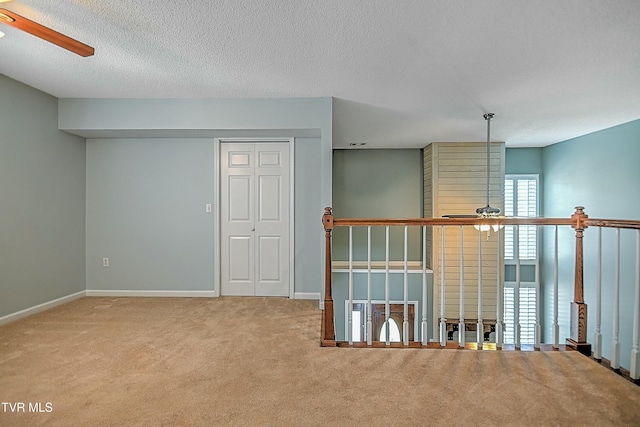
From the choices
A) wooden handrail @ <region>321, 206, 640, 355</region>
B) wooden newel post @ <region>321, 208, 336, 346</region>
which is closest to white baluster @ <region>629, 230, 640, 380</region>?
wooden handrail @ <region>321, 206, 640, 355</region>

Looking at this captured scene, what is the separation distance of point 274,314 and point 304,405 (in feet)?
6.34

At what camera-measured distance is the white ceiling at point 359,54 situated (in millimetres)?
2270

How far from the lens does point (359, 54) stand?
289 centimetres

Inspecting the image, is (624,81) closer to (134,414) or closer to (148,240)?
(134,414)

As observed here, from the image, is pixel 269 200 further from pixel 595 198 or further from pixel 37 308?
pixel 595 198

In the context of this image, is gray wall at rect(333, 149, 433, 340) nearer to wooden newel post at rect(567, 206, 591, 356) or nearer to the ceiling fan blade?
wooden newel post at rect(567, 206, 591, 356)

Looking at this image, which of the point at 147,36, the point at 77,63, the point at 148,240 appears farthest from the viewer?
the point at 148,240

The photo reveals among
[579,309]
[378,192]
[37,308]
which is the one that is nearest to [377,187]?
[378,192]

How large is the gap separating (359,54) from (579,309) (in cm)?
264

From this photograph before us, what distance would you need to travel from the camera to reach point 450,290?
629cm

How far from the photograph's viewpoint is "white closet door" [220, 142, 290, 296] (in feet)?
15.8

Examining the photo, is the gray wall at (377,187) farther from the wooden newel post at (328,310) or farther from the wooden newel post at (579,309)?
the wooden newel post at (579,309)

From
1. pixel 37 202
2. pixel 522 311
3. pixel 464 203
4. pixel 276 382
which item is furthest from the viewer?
pixel 522 311

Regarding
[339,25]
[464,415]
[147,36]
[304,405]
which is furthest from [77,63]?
[464,415]
